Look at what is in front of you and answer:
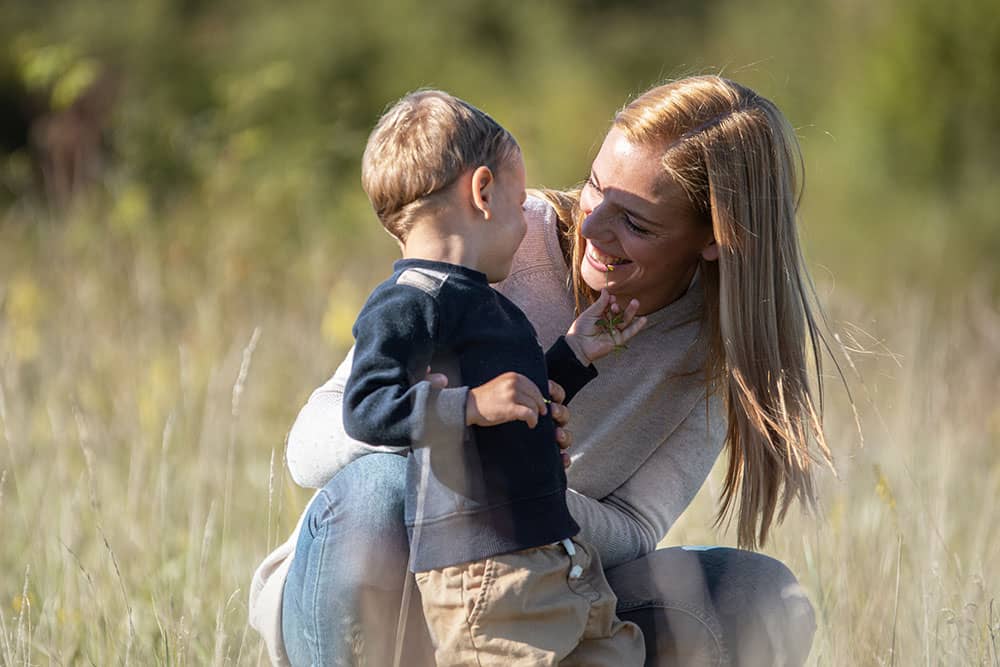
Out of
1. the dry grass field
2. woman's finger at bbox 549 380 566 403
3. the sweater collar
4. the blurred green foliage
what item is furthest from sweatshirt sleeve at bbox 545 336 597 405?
Result: the blurred green foliage

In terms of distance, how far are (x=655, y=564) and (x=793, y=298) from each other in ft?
1.88

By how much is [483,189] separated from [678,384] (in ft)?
2.29

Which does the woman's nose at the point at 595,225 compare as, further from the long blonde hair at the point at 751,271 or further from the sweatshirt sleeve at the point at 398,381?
the sweatshirt sleeve at the point at 398,381

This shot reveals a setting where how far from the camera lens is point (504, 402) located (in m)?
1.73

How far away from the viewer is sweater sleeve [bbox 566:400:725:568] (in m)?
2.24

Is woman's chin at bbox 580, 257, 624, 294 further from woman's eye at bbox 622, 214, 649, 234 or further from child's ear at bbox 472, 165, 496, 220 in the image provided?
child's ear at bbox 472, 165, 496, 220

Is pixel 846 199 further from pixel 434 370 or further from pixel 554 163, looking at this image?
pixel 434 370

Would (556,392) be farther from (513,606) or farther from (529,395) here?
(513,606)

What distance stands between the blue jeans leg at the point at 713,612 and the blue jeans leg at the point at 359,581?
448 mm

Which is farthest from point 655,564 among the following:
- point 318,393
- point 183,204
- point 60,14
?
point 60,14

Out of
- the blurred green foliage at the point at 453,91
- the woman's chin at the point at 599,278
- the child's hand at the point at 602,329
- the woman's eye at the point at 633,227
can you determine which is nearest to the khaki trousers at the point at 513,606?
the child's hand at the point at 602,329

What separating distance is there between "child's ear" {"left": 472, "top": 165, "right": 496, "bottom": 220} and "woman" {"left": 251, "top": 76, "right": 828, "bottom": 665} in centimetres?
36

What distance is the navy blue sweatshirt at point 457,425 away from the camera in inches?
69.6

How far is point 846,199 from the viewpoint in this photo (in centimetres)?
1023
